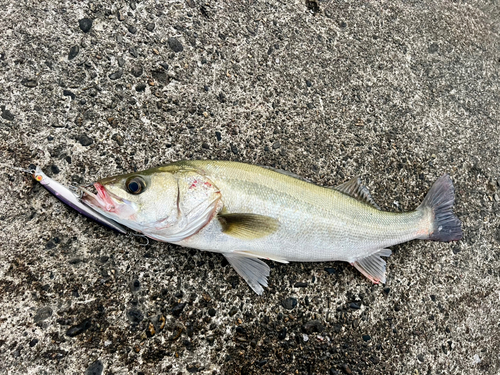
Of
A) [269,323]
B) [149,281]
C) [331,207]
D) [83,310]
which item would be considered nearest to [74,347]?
[83,310]

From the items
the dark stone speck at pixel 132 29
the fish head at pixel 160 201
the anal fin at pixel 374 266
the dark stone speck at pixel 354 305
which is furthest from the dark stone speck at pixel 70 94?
the dark stone speck at pixel 354 305

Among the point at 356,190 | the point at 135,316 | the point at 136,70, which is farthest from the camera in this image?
the point at 356,190

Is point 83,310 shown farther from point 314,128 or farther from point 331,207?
point 314,128

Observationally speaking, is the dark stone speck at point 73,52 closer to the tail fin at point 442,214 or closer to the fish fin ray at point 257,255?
the fish fin ray at point 257,255

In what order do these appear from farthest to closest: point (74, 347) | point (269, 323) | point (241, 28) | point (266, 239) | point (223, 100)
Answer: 1. point (241, 28)
2. point (223, 100)
3. point (269, 323)
4. point (266, 239)
5. point (74, 347)

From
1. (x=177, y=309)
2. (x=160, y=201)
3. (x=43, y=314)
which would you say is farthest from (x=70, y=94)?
(x=177, y=309)

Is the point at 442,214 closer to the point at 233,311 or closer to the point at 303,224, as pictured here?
the point at 303,224
